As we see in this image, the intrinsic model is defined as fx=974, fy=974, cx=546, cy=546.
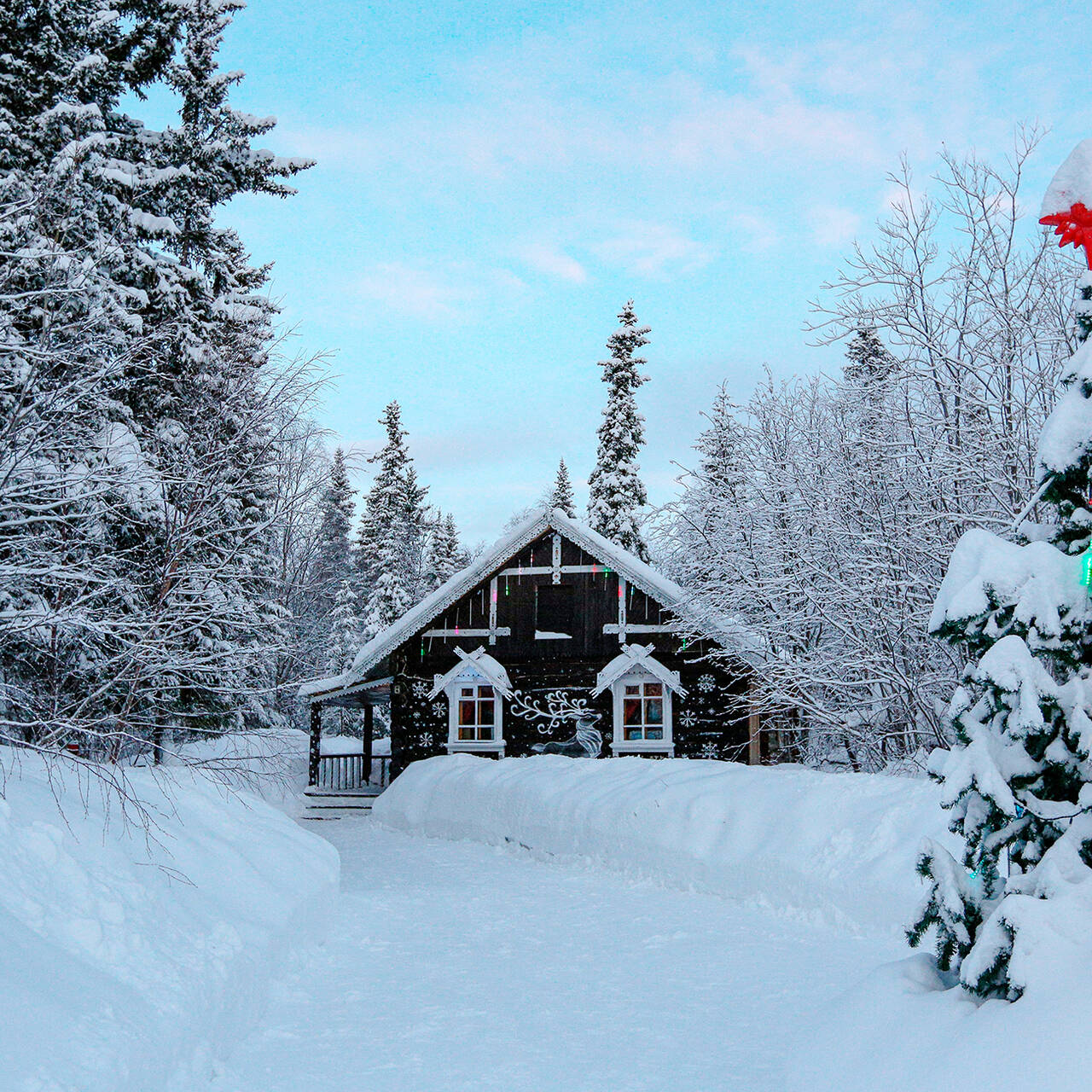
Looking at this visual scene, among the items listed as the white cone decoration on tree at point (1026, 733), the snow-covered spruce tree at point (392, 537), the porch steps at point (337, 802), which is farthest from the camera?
the snow-covered spruce tree at point (392, 537)

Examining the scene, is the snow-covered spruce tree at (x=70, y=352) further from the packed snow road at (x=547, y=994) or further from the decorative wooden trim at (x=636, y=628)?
the decorative wooden trim at (x=636, y=628)

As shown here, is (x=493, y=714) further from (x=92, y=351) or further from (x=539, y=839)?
(x=92, y=351)

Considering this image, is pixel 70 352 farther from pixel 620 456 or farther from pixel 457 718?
pixel 620 456

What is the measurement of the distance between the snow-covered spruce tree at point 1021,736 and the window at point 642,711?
58.0 feet

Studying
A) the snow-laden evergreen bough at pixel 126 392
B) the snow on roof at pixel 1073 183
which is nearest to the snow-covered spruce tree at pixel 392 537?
the snow-laden evergreen bough at pixel 126 392

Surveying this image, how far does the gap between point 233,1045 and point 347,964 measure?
2340 mm

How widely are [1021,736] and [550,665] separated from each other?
18713 millimetres

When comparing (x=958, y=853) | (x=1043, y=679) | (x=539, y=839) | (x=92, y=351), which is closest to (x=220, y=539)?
(x=92, y=351)

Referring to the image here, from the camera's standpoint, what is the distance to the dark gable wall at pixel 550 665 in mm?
21891

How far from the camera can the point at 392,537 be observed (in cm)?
4138

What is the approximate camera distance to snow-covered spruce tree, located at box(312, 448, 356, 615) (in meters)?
36.2

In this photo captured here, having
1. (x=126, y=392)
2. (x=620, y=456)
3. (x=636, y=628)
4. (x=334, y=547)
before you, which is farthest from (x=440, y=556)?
(x=126, y=392)

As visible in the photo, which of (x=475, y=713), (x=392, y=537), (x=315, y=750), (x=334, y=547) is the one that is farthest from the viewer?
(x=334, y=547)

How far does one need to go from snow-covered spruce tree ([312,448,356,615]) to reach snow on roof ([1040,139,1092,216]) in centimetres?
3046
